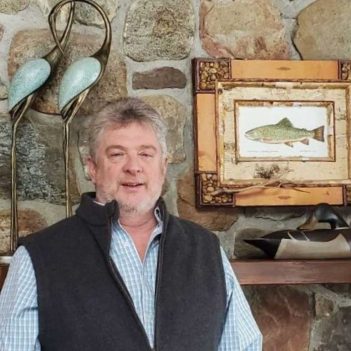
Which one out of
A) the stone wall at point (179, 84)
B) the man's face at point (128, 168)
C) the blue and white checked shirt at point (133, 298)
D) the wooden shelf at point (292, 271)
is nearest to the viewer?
the blue and white checked shirt at point (133, 298)

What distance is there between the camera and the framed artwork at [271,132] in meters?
1.87

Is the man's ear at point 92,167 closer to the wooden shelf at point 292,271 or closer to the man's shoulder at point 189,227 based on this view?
the man's shoulder at point 189,227

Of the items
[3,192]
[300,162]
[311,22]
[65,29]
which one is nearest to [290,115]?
[300,162]

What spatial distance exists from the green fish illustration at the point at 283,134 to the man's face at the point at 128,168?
47 centimetres

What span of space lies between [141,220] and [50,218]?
397 mm

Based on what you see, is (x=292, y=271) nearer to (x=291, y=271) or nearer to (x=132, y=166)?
(x=291, y=271)

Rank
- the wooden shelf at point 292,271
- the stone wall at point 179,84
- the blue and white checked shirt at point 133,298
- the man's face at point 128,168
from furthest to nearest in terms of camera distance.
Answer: the stone wall at point 179,84
the wooden shelf at point 292,271
the man's face at point 128,168
the blue and white checked shirt at point 133,298

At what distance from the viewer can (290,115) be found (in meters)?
1.92

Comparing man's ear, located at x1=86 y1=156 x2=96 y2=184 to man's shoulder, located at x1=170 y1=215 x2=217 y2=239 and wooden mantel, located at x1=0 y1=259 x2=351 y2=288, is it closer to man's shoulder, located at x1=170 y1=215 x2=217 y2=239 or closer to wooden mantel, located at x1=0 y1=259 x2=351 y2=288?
man's shoulder, located at x1=170 y1=215 x2=217 y2=239

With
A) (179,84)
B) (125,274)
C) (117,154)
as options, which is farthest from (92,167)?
(179,84)

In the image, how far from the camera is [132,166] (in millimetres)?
1445

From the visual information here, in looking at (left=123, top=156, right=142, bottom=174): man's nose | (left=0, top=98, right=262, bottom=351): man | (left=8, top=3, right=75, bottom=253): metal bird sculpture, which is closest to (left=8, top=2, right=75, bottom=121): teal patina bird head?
(left=8, top=3, right=75, bottom=253): metal bird sculpture

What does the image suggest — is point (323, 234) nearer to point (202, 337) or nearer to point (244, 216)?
point (244, 216)

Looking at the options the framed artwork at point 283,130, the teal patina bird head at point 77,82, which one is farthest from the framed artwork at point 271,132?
the teal patina bird head at point 77,82
